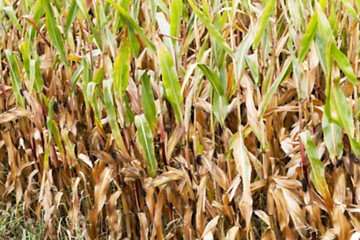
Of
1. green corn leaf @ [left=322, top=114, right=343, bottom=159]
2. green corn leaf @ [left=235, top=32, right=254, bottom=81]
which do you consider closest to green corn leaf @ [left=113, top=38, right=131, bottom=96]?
green corn leaf @ [left=235, top=32, right=254, bottom=81]

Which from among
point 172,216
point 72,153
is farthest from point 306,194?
point 72,153

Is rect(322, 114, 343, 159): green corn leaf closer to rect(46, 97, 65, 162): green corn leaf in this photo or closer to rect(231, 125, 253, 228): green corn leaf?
rect(231, 125, 253, 228): green corn leaf

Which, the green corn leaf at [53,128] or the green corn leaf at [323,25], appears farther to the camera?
the green corn leaf at [53,128]

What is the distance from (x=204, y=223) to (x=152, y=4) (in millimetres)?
878

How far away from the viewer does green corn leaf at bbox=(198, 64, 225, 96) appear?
1643mm

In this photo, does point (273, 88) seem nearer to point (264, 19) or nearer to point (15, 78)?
point (264, 19)

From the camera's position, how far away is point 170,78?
1.74m

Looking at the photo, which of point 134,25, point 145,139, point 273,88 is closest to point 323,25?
point 273,88

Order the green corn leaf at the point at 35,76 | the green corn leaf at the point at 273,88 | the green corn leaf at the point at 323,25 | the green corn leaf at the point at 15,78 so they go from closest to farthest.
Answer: the green corn leaf at the point at 323,25, the green corn leaf at the point at 273,88, the green corn leaf at the point at 35,76, the green corn leaf at the point at 15,78

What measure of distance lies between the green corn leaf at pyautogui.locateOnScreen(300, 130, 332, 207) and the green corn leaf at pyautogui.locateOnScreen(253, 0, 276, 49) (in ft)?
1.18

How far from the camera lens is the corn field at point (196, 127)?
5.49ft

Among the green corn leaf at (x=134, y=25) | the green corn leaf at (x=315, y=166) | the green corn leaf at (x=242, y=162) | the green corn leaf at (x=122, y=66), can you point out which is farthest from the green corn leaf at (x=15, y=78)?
the green corn leaf at (x=315, y=166)

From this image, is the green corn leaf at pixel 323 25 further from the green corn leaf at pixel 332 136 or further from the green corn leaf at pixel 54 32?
the green corn leaf at pixel 54 32

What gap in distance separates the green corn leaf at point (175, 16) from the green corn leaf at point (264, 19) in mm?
298
